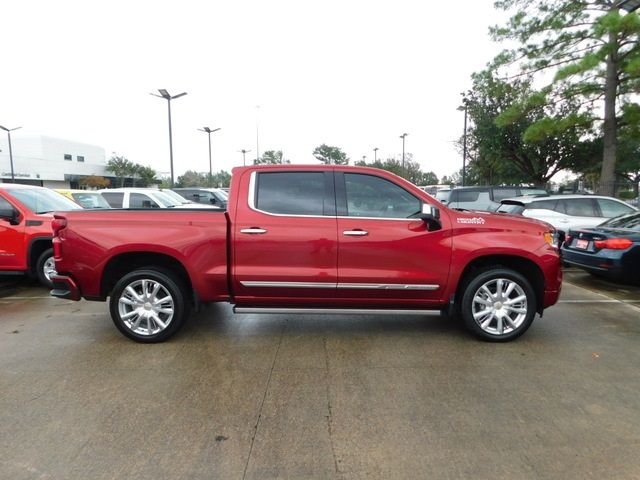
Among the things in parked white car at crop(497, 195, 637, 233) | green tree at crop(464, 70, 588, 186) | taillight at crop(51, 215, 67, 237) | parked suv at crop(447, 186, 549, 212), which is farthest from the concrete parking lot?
green tree at crop(464, 70, 588, 186)

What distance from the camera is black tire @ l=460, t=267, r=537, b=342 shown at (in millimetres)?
4598

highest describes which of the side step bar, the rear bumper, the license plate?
the license plate

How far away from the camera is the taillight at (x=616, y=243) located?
6.69 m

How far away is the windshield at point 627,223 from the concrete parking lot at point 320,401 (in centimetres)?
248

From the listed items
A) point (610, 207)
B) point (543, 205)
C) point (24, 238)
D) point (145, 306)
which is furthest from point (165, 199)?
point (610, 207)

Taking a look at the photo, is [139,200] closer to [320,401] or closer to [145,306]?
[145,306]

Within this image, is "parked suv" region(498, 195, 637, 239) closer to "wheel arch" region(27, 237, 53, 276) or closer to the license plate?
the license plate

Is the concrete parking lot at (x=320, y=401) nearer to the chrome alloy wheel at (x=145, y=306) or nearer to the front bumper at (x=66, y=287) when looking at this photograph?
the chrome alloy wheel at (x=145, y=306)

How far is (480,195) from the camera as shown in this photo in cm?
1459

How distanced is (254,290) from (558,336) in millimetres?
3425

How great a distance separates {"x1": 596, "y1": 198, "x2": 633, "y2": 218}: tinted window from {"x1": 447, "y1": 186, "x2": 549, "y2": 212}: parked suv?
4096 millimetres

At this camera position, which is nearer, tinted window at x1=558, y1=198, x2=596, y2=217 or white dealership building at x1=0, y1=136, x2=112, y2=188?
tinted window at x1=558, y1=198, x2=596, y2=217

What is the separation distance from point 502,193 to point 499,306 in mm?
10993

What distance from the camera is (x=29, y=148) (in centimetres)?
6662
